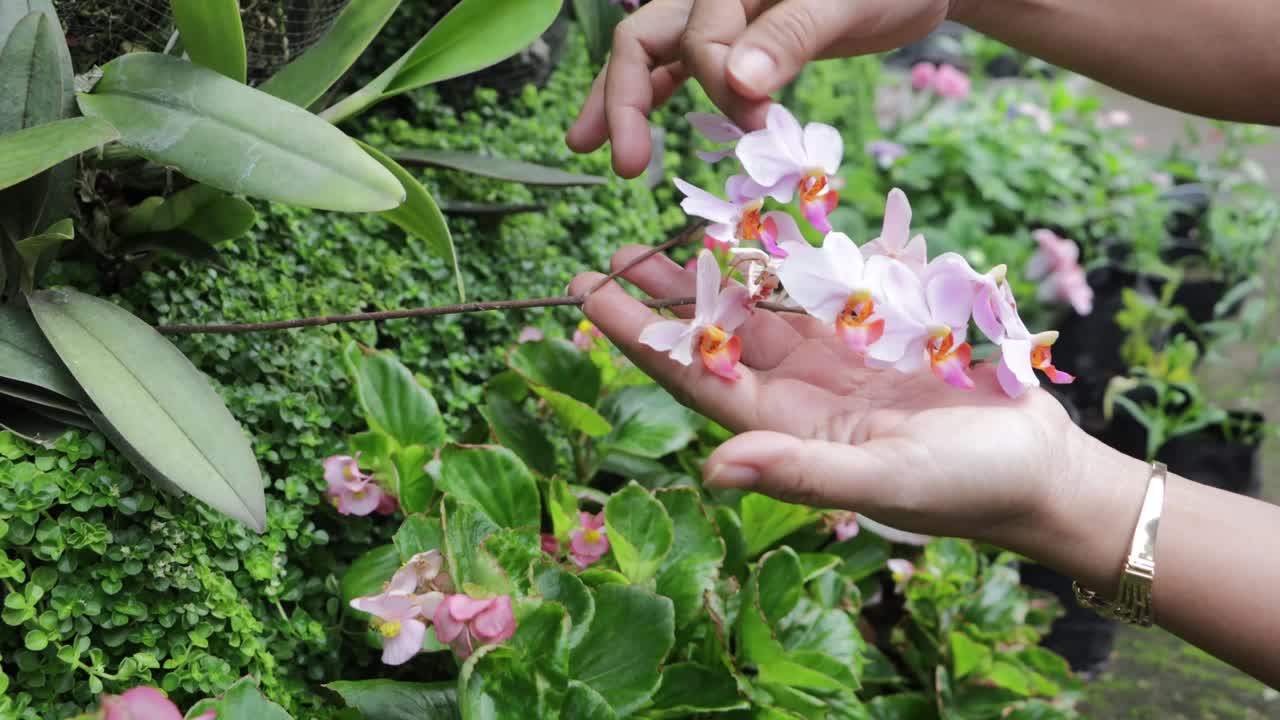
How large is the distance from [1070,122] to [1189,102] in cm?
225

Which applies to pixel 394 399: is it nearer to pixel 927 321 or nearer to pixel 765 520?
pixel 765 520

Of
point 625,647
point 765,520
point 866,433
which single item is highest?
point 866,433

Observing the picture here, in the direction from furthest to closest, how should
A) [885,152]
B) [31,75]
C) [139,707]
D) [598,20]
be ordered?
[885,152]
[598,20]
[31,75]
[139,707]

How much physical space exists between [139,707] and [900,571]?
1021mm

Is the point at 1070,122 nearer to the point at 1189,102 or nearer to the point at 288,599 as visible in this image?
the point at 1189,102

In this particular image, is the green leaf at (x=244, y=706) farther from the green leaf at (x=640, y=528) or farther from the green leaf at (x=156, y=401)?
the green leaf at (x=640, y=528)

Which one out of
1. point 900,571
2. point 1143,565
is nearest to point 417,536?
point 1143,565

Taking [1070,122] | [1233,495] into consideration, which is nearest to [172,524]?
[1233,495]

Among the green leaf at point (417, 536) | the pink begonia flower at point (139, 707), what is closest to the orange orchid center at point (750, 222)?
the green leaf at point (417, 536)

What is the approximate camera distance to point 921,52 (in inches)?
181

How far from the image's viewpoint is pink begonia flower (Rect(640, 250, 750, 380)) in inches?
37.0

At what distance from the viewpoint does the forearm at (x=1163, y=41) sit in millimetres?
1378

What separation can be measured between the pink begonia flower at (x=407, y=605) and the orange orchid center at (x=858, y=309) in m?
0.40

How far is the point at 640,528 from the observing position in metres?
1.13
